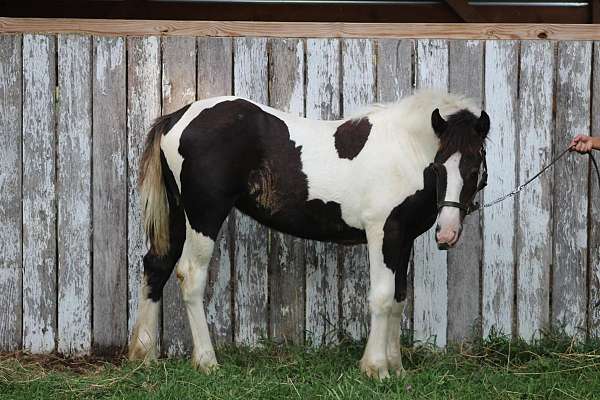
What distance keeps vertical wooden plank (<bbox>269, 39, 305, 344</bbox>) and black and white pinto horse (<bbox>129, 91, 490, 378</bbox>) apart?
407mm

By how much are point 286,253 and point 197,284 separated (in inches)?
31.5

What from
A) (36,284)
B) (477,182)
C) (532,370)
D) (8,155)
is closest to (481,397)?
(532,370)

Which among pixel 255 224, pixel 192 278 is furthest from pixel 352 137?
pixel 192 278

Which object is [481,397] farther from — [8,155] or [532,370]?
[8,155]

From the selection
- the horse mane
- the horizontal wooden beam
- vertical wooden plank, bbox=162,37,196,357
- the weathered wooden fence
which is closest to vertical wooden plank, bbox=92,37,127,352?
the weathered wooden fence

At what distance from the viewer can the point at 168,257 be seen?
521cm

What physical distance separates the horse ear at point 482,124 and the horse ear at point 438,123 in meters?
0.17

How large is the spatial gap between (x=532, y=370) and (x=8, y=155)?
3472mm

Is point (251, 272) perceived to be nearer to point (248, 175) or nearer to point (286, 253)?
point (286, 253)

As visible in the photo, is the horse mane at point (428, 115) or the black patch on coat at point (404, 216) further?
the black patch on coat at point (404, 216)

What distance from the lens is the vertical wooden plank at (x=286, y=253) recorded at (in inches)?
217

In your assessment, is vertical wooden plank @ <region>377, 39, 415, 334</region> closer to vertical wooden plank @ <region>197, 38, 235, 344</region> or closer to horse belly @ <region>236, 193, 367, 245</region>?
horse belly @ <region>236, 193, 367, 245</region>

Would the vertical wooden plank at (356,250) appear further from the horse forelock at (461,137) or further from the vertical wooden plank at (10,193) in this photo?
the vertical wooden plank at (10,193)

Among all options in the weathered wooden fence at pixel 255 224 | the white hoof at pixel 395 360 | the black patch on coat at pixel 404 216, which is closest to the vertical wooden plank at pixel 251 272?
the weathered wooden fence at pixel 255 224
